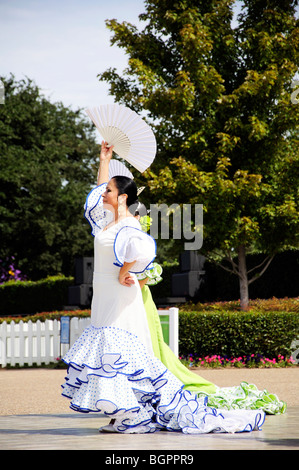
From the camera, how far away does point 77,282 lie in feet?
73.3

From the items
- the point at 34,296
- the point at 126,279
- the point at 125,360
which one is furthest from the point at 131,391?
the point at 34,296

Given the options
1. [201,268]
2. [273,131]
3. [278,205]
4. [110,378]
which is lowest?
[110,378]

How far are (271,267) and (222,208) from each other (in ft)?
13.6

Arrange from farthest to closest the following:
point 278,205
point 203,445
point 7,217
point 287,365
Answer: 1. point 7,217
2. point 278,205
3. point 287,365
4. point 203,445

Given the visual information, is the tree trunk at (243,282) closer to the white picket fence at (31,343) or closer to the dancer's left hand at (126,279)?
the white picket fence at (31,343)

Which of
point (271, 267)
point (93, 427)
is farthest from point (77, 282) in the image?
point (93, 427)

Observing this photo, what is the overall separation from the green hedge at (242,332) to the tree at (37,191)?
67.2 ft

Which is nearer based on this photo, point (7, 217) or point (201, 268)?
point (201, 268)

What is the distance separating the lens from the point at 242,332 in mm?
12008

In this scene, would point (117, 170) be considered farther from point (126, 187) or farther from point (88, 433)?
point (88, 433)

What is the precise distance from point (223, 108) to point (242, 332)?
475 cm

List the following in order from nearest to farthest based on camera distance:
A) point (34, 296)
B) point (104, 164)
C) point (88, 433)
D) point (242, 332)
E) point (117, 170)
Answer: point (88, 433)
point (104, 164)
point (117, 170)
point (242, 332)
point (34, 296)

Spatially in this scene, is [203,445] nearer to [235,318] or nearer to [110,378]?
[110,378]

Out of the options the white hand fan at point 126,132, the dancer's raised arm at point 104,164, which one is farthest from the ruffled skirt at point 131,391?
the white hand fan at point 126,132
